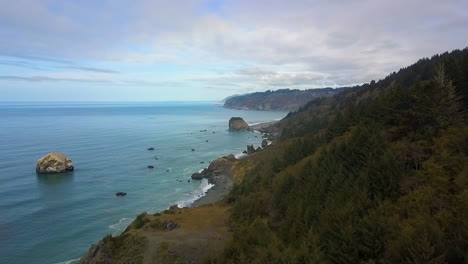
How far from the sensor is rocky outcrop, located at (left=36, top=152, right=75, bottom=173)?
81.8 m

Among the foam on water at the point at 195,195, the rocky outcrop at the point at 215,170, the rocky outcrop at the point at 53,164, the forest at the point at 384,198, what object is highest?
the forest at the point at 384,198

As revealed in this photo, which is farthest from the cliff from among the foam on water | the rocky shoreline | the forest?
the foam on water

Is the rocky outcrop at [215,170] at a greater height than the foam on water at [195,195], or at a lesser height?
greater

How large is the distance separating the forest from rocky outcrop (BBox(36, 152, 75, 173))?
191 ft

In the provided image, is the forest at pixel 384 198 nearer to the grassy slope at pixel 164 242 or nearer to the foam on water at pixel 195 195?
the grassy slope at pixel 164 242

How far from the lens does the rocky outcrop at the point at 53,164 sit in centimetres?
8175

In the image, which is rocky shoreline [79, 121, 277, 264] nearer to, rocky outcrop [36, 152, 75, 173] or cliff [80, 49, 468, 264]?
cliff [80, 49, 468, 264]

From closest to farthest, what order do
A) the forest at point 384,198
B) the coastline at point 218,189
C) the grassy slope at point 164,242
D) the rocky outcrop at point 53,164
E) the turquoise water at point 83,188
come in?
the forest at point 384,198 → the grassy slope at point 164,242 → the turquoise water at point 83,188 → the coastline at point 218,189 → the rocky outcrop at point 53,164

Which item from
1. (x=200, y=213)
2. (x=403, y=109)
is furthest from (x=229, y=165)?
(x=403, y=109)

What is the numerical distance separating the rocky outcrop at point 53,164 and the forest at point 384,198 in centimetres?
5828

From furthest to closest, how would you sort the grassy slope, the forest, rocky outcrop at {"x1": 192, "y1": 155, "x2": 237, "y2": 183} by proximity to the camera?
rocky outcrop at {"x1": 192, "y1": 155, "x2": 237, "y2": 183}
the grassy slope
the forest

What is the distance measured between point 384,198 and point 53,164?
79404 millimetres

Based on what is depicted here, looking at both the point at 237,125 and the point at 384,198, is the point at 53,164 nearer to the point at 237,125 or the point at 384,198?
the point at 384,198

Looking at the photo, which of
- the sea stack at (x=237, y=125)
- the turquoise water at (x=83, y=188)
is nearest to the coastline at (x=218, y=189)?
the turquoise water at (x=83, y=188)
